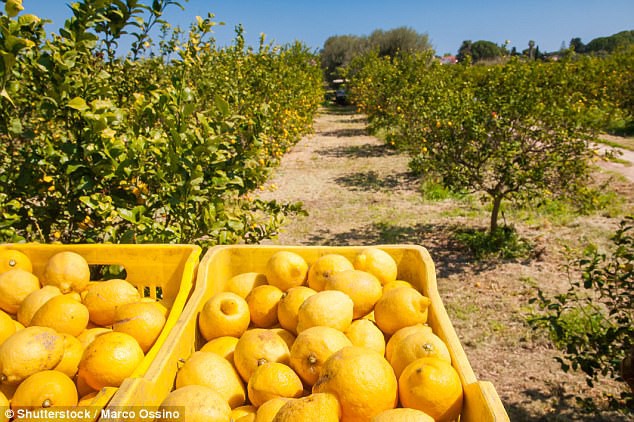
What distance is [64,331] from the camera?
63.6 inches

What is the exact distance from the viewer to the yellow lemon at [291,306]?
173 centimetres

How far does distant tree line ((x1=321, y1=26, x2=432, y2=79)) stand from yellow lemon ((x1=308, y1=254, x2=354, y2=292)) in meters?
41.8

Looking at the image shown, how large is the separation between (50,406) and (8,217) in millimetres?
1464

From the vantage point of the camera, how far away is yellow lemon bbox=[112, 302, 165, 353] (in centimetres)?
160

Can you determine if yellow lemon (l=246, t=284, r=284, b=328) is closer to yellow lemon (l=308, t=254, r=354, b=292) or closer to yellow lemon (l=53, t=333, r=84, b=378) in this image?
yellow lemon (l=308, t=254, r=354, b=292)

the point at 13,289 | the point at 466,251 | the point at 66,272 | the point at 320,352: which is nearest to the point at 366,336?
the point at 320,352

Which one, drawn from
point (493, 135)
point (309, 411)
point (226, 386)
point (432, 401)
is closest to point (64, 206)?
point (226, 386)

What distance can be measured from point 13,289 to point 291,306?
1.12m

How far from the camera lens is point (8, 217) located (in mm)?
2359

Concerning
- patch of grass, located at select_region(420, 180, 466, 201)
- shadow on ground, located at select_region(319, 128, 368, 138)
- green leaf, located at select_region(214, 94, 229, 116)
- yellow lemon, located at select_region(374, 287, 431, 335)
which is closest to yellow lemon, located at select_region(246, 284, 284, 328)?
yellow lemon, located at select_region(374, 287, 431, 335)

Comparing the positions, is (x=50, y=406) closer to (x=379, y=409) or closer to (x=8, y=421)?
(x=8, y=421)

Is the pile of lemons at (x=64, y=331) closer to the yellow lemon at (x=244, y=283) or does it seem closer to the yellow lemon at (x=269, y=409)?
the yellow lemon at (x=244, y=283)

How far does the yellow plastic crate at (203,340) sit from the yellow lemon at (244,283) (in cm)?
6

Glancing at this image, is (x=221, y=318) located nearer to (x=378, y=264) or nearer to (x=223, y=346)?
(x=223, y=346)
